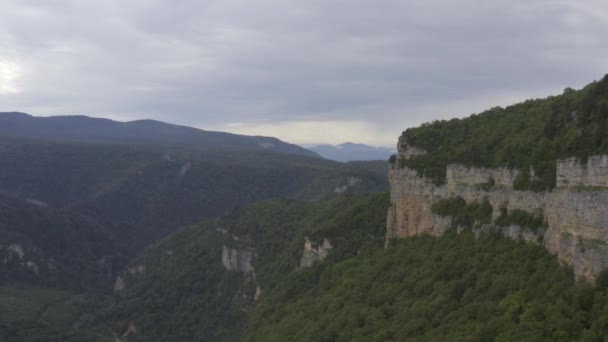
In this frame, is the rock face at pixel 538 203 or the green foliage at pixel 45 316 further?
the green foliage at pixel 45 316

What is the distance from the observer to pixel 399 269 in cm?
4494

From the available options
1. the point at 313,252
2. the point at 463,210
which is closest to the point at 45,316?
the point at 313,252

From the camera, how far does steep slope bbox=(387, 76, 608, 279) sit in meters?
26.8

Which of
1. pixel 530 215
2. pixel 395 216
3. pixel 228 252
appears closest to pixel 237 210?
pixel 228 252

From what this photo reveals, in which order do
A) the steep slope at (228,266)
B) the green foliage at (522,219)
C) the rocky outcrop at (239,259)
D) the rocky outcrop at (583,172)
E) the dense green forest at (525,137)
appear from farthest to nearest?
the rocky outcrop at (239,259) → the steep slope at (228,266) → the green foliage at (522,219) → the dense green forest at (525,137) → the rocky outcrop at (583,172)

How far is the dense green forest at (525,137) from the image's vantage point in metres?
28.8

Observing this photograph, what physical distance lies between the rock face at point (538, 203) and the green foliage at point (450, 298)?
0.89m

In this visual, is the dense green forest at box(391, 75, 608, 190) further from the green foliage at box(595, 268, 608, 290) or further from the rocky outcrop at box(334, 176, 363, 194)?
the rocky outcrop at box(334, 176, 363, 194)

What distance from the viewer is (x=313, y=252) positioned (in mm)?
71188

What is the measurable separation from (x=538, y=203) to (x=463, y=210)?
8.67 m

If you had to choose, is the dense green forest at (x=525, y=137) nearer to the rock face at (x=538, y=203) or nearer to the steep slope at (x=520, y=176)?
the steep slope at (x=520, y=176)

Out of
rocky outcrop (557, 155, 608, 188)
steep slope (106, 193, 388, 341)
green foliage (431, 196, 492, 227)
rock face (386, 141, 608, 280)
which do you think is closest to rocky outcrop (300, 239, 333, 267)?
steep slope (106, 193, 388, 341)

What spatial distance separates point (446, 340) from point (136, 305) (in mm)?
108961

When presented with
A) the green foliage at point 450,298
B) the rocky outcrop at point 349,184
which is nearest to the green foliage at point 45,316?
the green foliage at point 450,298
